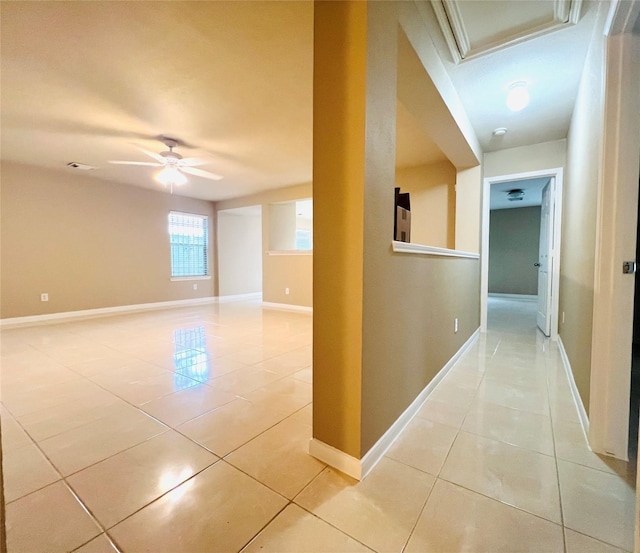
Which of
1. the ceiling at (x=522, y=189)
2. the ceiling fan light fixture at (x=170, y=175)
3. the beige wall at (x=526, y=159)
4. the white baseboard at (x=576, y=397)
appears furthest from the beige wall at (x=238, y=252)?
the white baseboard at (x=576, y=397)

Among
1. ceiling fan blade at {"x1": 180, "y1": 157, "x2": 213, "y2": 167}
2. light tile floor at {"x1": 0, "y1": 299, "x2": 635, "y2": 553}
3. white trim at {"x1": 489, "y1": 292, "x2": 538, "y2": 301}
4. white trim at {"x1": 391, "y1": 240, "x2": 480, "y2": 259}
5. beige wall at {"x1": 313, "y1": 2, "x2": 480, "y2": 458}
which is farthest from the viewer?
white trim at {"x1": 489, "y1": 292, "x2": 538, "y2": 301}

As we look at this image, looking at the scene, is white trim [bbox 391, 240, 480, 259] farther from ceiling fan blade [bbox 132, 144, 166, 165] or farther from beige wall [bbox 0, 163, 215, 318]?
beige wall [bbox 0, 163, 215, 318]

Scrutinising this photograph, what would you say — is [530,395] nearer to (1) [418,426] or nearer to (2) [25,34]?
(1) [418,426]

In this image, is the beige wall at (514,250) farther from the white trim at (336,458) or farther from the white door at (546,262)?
the white trim at (336,458)

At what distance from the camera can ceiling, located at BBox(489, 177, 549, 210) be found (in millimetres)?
5070

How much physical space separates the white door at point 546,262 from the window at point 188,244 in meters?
6.32

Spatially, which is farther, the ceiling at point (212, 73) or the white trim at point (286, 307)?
the white trim at point (286, 307)

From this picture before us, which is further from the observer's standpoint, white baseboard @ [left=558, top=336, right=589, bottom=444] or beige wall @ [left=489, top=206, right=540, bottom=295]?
beige wall @ [left=489, top=206, right=540, bottom=295]

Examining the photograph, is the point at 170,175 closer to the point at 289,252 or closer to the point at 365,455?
the point at 289,252

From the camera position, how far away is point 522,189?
5617 millimetres

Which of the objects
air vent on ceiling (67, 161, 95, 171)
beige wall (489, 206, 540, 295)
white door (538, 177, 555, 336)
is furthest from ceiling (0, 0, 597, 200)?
beige wall (489, 206, 540, 295)

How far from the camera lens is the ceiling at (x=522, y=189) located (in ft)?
16.6

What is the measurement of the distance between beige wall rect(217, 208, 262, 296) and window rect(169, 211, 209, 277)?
1.09 ft

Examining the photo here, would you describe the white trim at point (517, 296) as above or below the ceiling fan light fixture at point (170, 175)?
below
